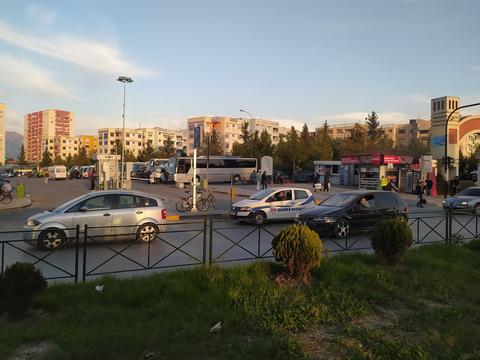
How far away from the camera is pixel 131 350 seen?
4.68 meters

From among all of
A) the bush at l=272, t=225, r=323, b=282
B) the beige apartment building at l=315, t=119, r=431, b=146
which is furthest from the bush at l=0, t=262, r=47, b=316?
the beige apartment building at l=315, t=119, r=431, b=146

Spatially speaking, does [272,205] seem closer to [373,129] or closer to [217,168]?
[217,168]

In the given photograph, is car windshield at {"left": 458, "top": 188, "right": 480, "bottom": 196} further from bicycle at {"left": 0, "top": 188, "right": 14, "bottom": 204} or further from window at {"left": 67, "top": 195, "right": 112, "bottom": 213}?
bicycle at {"left": 0, "top": 188, "right": 14, "bottom": 204}

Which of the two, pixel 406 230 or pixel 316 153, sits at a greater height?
pixel 316 153

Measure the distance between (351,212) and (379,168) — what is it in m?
26.9

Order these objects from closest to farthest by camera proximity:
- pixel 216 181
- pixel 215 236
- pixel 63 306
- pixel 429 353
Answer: pixel 429 353, pixel 63 306, pixel 215 236, pixel 216 181

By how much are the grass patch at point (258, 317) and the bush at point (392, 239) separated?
53cm

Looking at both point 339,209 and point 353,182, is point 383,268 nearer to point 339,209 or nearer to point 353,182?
point 339,209

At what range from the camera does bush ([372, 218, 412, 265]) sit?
320 inches

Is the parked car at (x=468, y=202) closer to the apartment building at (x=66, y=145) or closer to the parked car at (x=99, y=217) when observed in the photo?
the parked car at (x=99, y=217)

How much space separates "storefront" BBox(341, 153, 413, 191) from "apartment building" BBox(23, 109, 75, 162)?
15430 centimetres

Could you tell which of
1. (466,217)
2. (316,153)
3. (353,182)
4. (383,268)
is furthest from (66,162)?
(383,268)

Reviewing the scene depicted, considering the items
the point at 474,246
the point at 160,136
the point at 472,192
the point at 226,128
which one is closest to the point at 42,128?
the point at 160,136

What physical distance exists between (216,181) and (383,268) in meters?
41.6
